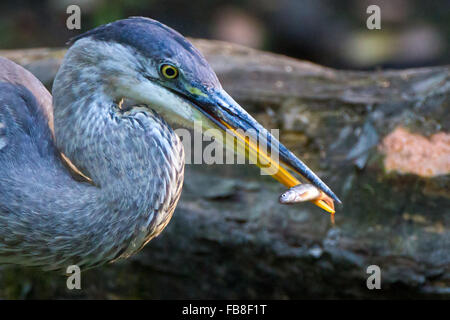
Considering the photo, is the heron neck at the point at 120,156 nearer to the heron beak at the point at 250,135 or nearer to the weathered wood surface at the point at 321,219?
the heron beak at the point at 250,135

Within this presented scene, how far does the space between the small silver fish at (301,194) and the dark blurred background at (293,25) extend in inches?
161

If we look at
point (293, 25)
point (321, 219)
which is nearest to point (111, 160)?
point (321, 219)

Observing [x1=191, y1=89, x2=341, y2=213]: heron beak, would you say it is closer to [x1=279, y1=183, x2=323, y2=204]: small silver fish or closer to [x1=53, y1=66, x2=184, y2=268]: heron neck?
[x1=279, y1=183, x2=323, y2=204]: small silver fish

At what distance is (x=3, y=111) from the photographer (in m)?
2.29

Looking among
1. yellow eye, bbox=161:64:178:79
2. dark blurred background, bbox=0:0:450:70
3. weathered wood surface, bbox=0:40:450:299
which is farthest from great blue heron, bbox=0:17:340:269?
dark blurred background, bbox=0:0:450:70

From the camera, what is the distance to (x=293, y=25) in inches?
242

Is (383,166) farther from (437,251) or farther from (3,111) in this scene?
(3,111)

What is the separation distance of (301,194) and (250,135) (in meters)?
0.27

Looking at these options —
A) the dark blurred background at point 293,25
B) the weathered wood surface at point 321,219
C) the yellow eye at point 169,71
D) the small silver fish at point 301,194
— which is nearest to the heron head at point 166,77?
the yellow eye at point 169,71

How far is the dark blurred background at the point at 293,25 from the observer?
5.95 m

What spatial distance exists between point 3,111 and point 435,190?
211 cm

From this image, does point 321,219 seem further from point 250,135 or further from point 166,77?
point 166,77

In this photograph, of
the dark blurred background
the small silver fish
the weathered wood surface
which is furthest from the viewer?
the dark blurred background

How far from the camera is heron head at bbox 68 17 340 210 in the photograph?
2039 mm
